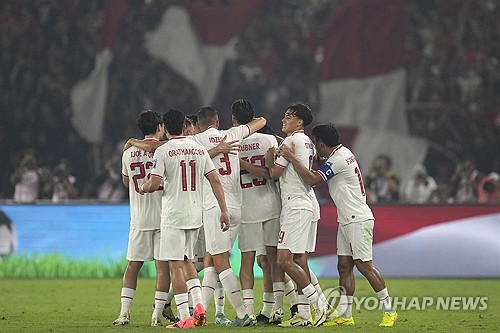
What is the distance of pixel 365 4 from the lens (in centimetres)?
2892

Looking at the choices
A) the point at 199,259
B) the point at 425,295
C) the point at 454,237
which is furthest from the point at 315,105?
the point at 199,259

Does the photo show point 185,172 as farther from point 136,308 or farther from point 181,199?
point 136,308

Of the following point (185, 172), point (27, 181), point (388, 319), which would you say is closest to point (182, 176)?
point (185, 172)

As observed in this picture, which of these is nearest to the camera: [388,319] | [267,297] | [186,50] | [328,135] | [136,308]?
[388,319]

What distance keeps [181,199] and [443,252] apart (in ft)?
28.5

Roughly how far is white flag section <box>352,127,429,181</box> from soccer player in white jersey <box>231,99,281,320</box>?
16104mm

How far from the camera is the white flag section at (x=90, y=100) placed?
28.9 metres

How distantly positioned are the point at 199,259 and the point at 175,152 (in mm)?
1990

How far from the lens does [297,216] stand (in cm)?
1077

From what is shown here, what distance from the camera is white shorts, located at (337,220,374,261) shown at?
1084cm

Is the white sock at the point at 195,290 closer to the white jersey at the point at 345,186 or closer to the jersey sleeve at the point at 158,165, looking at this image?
Result: the jersey sleeve at the point at 158,165

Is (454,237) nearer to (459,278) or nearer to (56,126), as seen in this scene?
(459,278)

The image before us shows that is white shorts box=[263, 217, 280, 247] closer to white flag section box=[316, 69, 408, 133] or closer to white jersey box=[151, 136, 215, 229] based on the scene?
white jersey box=[151, 136, 215, 229]

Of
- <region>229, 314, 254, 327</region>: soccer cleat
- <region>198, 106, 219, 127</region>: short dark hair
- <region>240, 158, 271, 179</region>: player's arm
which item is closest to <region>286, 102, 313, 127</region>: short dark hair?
<region>240, 158, 271, 179</region>: player's arm
